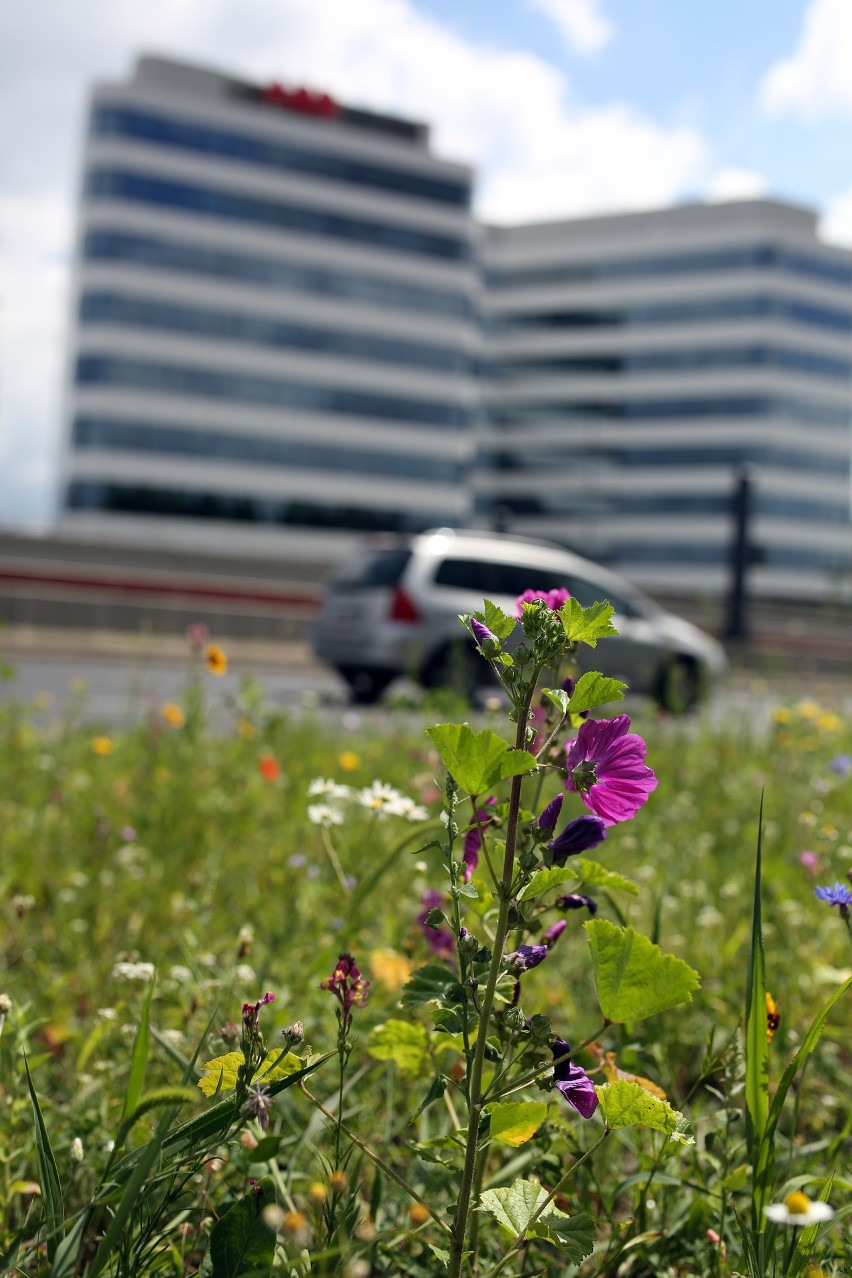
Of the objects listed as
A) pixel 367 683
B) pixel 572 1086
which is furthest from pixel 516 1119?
pixel 367 683

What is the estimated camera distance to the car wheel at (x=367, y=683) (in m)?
12.1

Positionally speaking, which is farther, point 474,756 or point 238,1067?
point 238,1067

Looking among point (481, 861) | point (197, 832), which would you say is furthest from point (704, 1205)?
point (197, 832)

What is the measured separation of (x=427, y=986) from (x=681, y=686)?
7.18 metres

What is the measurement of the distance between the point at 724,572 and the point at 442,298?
25360 millimetres

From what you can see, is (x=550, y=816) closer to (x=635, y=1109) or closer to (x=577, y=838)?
(x=577, y=838)

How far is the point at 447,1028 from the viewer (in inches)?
42.1

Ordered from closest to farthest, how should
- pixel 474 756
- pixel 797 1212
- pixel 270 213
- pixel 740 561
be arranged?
pixel 797 1212, pixel 474 756, pixel 740 561, pixel 270 213

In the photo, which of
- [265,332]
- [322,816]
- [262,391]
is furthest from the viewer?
[265,332]

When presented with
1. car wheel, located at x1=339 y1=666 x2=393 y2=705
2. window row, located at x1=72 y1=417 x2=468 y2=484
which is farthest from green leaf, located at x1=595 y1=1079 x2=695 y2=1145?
window row, located at x1=72 y1=417 x2=468 y2=484

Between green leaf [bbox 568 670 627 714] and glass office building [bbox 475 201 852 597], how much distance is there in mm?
77315

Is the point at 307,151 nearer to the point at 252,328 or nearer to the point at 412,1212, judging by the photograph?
the point at 252,328

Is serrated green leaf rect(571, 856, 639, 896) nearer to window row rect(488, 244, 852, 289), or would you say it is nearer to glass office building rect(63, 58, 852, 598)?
glass office building rect(63, 58, 852, 598)

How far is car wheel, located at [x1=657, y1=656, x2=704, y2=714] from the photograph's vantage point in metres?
5.72
